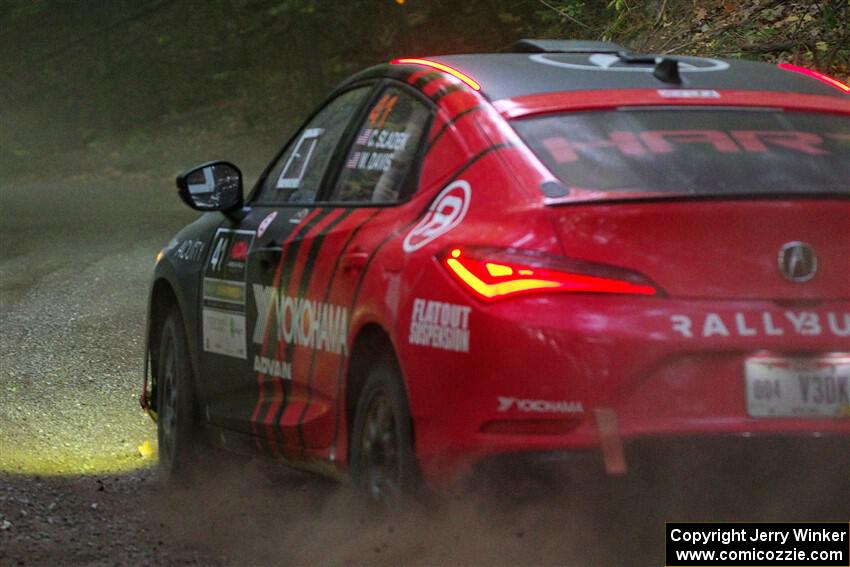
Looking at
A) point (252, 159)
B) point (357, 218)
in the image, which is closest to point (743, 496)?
point (357, 218)

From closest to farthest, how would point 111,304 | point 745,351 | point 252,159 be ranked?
point 745,351 < point 111,304 < point 252,159

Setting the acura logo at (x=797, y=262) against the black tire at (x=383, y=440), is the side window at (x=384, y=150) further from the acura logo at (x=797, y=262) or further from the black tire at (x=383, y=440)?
the acura logo at (x=797, y=262)

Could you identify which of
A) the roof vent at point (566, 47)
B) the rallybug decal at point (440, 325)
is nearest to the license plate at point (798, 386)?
the rallybug decal at point (440, 325)

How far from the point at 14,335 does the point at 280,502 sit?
5425 mm

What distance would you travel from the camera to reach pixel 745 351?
4.49 meters

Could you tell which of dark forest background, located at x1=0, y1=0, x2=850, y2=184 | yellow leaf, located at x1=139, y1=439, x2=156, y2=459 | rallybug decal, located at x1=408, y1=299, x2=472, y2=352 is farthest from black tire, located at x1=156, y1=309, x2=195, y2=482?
dark forest background, located at x1=0, y1=0, x2=850, y2=184

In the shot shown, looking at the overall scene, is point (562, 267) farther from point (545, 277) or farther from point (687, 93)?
point (687, 93)

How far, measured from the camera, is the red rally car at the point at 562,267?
4508 mm

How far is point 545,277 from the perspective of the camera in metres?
4.59

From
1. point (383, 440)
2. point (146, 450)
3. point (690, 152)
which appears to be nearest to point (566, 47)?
point (690, 152)

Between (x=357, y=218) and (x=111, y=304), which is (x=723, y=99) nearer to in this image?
(x=357, y=218)

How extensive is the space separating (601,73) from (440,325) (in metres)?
1.26

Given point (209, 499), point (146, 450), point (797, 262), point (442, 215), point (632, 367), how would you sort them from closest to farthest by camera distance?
point (632, 367) < point (797, 262) < point (442, 215) < point (209, 499) < point (146, 450)

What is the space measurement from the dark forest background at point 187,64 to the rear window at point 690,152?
53.2 ft
